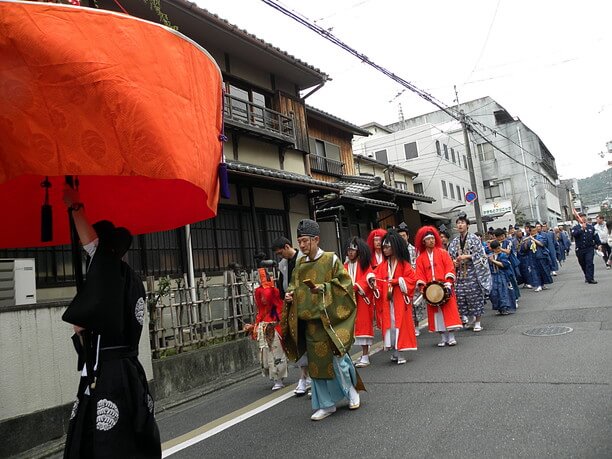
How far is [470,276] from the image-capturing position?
867cm

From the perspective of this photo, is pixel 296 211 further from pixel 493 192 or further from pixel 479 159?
pixel 493 192

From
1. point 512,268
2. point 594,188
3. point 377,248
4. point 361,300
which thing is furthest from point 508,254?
point 594,188

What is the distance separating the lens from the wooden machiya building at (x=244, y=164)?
29.7 feet

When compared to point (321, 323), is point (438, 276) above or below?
above

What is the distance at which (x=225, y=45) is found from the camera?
446 inches

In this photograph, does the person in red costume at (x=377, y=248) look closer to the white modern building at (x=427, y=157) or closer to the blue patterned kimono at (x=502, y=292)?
the blue patterned kimono at (x=502, y=292)

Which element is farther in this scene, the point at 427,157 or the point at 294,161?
the point at 427,157

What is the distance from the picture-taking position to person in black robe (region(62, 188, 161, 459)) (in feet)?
8.10

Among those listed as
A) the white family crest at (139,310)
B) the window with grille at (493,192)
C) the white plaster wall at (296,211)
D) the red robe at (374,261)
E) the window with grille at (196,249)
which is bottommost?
the white family crest at (139,310)

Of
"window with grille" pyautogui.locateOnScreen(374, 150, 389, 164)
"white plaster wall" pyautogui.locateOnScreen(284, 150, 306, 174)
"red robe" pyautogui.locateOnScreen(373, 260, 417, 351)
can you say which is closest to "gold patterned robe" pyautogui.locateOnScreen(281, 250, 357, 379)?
"red robe" pyautogui.locateOnScreen(373, 260, 417, 351)

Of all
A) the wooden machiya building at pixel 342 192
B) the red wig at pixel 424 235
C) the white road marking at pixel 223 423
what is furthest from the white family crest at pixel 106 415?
the wooden machiya building at pixel 342 192

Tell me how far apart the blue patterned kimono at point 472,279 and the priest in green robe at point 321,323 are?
4.48m

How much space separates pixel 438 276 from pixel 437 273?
55mm

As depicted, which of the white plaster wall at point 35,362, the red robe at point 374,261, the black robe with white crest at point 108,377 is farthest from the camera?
the red robe at point 374,261
